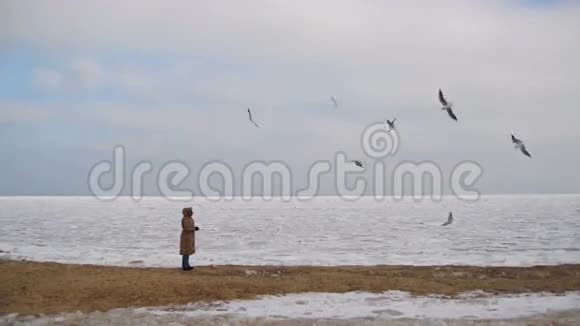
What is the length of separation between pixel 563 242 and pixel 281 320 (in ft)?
69.8

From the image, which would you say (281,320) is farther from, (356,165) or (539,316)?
(356,165)

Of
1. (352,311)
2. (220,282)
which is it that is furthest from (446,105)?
(220,282)

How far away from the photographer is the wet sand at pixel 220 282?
41.9 ft

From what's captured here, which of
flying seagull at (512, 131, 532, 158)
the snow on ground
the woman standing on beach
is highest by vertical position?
flying seagull at (512, 131, 532, 158)

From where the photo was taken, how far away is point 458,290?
1430cm

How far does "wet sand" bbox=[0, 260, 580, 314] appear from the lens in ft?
41.9

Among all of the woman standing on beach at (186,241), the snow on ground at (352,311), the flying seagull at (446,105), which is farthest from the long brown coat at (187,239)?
A: the flying seagull at (446,105)

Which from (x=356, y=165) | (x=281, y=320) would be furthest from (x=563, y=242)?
(x=281, y=320)

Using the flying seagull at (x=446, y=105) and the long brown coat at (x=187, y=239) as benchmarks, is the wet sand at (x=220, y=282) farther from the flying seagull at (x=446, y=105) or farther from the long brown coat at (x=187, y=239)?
the flying seagull at (x=446, y=105)

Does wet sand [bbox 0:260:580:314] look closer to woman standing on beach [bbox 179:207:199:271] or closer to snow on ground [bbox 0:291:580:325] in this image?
woman standing on beach [bbox 179:207:199:271]

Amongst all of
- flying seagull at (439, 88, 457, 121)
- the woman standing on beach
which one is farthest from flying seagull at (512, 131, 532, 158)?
the woman standing on beach

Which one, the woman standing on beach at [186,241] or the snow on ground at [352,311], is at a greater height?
the woman standing on beach at [186,241]

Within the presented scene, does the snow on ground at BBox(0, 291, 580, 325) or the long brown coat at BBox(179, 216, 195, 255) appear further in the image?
the long brown coat at BBox(179, 216, 195, 255)

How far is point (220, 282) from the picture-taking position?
14.4m
